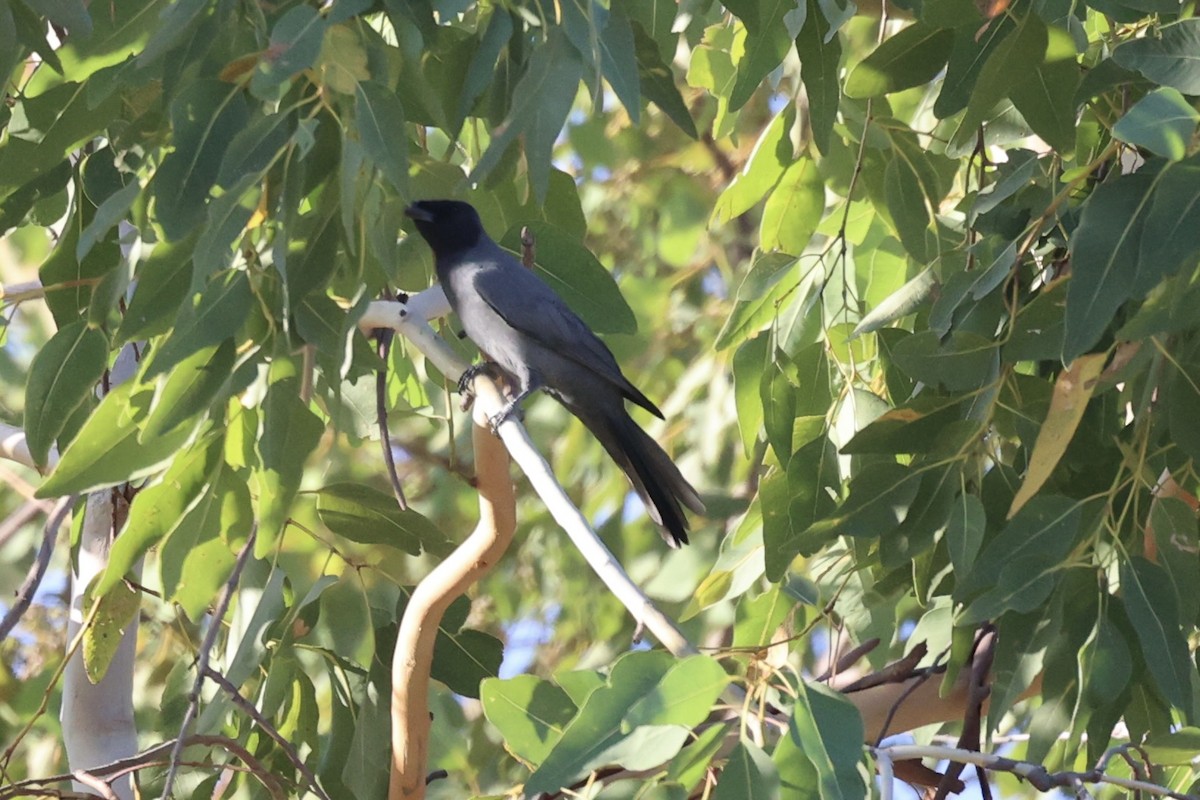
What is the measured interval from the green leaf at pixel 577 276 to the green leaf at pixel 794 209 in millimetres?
656

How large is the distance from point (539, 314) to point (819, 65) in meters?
1.56

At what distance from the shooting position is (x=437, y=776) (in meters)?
2.71

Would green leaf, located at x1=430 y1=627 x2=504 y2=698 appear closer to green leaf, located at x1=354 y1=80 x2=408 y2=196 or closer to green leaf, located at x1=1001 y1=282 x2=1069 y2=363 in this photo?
green leaf, located at x1=1001 y1=282 x2=1069 y2=363

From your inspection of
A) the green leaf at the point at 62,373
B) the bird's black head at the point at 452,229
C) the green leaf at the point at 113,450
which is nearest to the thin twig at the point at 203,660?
the green leaf at the point at 113,450

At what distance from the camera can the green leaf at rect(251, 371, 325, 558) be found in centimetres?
213

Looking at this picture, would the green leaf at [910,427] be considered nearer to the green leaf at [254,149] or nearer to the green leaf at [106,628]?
the green leaf at [254,149]

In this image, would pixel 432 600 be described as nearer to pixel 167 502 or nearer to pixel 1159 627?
pixel 167 502

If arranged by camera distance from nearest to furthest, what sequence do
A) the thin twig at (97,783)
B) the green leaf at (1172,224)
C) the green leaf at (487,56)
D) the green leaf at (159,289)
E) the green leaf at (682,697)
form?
the green leaf at (682,697) → the green leaf at (1172,224) → the green leaf at (487,56) → the green leaf at (159,289) → the thin twig at (97,783)

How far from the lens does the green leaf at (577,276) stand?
2549mm

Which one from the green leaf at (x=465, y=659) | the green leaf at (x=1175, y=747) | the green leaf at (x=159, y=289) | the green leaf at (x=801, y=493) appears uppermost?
the green leaf at (x=159, y=289)

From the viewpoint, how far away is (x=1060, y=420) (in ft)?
6.95

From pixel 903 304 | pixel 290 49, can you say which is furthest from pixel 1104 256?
pixel 290 49

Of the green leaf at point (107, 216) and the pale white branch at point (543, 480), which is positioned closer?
the green leaf at point (107, 216)

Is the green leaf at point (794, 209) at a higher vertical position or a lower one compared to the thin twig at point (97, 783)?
higher
